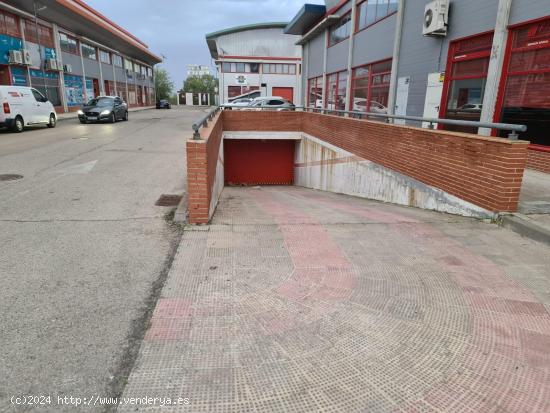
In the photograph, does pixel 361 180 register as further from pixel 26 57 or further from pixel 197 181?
pixel 26 57

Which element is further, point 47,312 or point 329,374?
point 47,312

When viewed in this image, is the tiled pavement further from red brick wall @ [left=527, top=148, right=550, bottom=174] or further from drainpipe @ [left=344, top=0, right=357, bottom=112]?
drainpipe @ [left=344, top=0, right=357, bottom=112]

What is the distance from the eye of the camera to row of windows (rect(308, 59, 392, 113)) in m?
15.8

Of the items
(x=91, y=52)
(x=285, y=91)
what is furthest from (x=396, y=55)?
(x=285, y=91)

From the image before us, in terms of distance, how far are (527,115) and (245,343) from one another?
28.7ft

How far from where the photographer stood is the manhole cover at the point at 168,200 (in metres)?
6.63

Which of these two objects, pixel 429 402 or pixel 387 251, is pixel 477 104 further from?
pixel 429 402

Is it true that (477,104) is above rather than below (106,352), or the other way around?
above

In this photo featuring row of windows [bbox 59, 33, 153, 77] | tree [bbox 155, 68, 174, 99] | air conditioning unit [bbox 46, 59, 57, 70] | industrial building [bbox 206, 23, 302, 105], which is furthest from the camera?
tree [bbox 155, 68, 174, 99]

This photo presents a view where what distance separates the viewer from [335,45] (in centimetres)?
2223

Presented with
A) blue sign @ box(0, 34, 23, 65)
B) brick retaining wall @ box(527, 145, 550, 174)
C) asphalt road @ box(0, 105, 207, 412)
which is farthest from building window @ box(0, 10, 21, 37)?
brick retaining wall @ box(527, 145, 550, 174)

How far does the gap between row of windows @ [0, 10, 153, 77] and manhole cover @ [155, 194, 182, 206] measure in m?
24.1

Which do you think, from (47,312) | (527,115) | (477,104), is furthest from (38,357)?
(477,104)

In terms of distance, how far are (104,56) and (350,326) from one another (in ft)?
151
